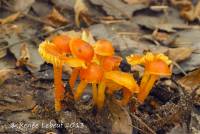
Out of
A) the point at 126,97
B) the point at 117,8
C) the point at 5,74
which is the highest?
the point at 117,8

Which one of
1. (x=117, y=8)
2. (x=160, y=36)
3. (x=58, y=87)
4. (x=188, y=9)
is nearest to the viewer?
(x=58, y=87)

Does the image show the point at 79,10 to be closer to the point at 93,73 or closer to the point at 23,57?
the point at 23,57

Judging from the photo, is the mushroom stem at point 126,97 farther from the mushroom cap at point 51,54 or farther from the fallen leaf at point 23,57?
the fallen leaf at point 23,57

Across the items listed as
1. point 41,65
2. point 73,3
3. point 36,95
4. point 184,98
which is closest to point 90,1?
point 73,3

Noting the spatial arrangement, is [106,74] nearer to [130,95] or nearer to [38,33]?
[130,95]

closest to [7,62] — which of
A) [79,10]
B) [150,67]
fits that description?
[79,10]

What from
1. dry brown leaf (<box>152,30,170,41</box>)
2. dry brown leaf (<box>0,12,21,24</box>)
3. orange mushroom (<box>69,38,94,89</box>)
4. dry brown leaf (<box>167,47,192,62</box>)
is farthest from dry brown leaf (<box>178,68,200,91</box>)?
dry brown leaf (<box>0,12,21,24</box>)
